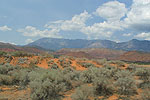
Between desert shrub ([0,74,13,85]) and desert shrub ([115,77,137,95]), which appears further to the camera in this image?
desert shrub ([0,74,13,85])

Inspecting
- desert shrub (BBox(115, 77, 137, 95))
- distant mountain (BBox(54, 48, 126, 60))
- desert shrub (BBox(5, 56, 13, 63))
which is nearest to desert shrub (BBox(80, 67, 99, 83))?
desert shrub (BBox(115, 77, 137, 95))

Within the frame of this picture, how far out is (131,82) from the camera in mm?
8609

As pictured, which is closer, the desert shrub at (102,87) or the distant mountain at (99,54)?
the desert shrub at (102,87)

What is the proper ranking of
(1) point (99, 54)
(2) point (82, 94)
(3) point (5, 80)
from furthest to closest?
(1) point (99, 54) → (3) point (5, 80) → (2) point (82, 94)

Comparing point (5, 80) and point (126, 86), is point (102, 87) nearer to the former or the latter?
point (126, 86)

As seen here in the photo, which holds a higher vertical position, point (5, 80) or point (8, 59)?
point (8, 59)

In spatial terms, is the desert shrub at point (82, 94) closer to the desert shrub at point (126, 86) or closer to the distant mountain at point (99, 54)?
the desert shrub at point (126, 86)

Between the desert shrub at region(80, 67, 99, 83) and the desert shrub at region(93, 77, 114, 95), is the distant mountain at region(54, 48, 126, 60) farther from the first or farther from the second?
the desert shrub at region(93, 77, 114, 95)

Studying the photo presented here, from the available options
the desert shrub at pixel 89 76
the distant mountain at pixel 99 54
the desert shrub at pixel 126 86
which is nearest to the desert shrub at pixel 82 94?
the desert shrub at pixel 126 86

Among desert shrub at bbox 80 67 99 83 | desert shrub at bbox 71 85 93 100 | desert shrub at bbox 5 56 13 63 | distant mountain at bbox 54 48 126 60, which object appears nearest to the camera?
desert shrub at bbox 71 85 93 100

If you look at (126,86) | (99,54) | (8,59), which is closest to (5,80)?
(126,86)

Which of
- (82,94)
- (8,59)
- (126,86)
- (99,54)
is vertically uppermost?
(8,59)

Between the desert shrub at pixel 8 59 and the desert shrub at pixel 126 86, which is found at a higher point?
the desert shrub at pixel 8 59

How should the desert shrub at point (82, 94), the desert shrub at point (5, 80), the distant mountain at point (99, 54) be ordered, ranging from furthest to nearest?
1. the distant mountain at point (99, 54)
2. the desert shrub at point (5, 80)
3. the desert shrub at point (82, 94)
